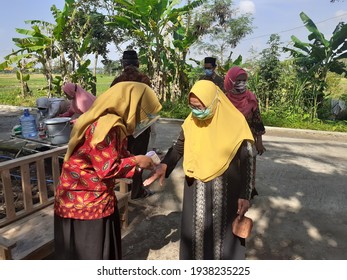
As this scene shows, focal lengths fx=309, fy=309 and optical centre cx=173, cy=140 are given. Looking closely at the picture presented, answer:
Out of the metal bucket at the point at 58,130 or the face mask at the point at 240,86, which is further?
the metal bucket at the point at 58,130

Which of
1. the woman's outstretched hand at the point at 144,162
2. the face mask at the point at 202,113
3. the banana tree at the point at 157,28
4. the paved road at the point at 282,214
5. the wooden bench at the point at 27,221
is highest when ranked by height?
the banana tree at the point at 157,28

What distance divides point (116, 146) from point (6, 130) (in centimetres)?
776

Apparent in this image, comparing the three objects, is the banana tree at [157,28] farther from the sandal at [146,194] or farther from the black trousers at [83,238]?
the black trousers at [83,238]

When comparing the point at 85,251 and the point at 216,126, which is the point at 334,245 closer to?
the point at 216,126

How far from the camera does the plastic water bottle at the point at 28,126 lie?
446cm

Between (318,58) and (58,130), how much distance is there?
26.8ft

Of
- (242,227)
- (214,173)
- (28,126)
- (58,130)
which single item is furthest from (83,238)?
(28,126)

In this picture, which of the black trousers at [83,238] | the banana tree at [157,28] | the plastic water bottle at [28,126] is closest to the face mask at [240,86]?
the black trousers at [83,238]

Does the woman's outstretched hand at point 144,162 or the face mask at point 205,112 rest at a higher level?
the face mask at point 205,112

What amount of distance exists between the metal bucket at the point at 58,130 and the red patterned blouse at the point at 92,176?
2355 millimetres

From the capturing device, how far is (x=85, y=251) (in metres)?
1.91

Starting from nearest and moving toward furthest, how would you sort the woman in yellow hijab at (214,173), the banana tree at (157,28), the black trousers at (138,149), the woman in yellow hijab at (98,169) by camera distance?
the woman in yellow hijab at (98,169) < the woman in yellow hijab at (214,173) < the black trousers at (138,149) < the banana tree at (157,28)

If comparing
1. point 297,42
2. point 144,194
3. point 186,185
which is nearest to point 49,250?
point 186,185

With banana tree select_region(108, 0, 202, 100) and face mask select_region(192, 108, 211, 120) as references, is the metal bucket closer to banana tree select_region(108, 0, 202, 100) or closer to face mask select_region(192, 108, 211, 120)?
face mask select_region(192, 108, 211, 120)
